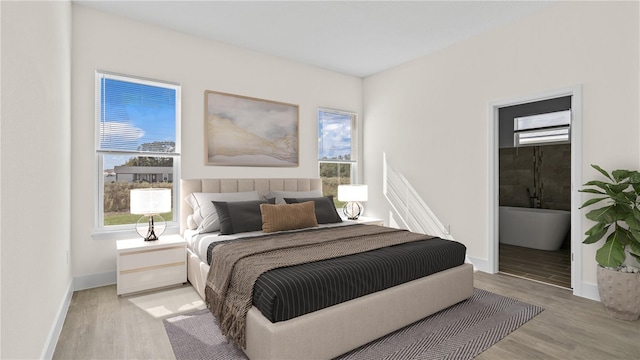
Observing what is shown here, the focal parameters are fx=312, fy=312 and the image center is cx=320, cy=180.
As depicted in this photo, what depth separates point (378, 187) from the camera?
539 centimetres

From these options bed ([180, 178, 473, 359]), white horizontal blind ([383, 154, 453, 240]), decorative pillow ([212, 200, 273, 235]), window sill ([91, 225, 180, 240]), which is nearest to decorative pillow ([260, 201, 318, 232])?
decorative pillow ([212, 200, 273, 235])

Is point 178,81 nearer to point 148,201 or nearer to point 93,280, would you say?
point 148,201

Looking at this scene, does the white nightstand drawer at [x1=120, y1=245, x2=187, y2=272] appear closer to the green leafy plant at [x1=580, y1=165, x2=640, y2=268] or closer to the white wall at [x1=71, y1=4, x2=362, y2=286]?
the white wall at [x1=71, y1=4, x2=362, y2=286]

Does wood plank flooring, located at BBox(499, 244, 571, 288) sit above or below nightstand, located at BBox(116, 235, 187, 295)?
below

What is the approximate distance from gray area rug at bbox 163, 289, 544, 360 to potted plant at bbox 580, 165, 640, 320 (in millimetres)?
572

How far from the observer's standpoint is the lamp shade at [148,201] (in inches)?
126

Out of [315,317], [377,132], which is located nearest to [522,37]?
[377,132]

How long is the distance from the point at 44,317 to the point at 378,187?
4.46 m

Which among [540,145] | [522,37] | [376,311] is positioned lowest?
[376,311]

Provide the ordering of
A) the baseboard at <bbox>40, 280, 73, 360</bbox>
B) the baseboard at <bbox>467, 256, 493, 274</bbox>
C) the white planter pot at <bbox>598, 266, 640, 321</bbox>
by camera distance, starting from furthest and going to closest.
→ the baseboard at <bbox>467, 256, 493, 274</bbox>, the white planter pot at <bbox>598, 266, 640, 321</bbox>, the baseboard at <bbox>40, 280, 73, 360</bbox>

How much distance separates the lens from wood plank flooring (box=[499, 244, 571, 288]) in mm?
3643

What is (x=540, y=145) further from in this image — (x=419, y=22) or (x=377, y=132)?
(x=419, y=22)

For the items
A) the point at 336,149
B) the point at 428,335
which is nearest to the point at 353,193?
the point at 336,149

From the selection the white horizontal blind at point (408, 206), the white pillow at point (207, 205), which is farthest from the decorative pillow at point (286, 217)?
the white horizontal blind at point (408, 206)
